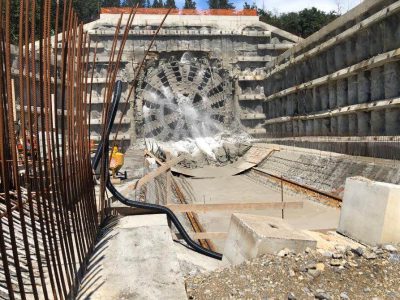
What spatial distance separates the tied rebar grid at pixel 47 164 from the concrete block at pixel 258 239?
194 cm

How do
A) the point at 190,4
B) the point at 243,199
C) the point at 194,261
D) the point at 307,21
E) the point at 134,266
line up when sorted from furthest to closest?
the point at 190,4, the point at 307,21, the point at 243,199, the point at 194,261, the point at 134,266

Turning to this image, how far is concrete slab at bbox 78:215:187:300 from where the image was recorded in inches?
145

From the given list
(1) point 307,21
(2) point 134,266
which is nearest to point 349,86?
(2) point 134,266

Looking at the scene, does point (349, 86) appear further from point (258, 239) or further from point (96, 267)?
point (96, 267)

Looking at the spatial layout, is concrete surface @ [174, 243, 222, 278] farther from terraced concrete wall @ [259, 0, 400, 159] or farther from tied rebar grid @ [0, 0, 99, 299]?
terraced concrete wall @ [259, 0, 400, 159]

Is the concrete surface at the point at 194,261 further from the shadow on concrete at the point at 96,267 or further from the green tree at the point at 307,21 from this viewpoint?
the green tree at the point at 307,21

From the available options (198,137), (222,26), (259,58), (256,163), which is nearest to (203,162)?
(198,137)

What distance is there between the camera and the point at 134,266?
427 centimetres

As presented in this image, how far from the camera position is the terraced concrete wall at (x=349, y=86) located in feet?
42.8

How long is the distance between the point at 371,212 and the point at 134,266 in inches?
163

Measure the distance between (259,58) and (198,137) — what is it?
6.29 meters

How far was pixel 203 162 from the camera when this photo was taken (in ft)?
81.1

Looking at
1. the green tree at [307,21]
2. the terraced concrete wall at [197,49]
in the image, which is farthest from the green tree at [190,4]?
the terraced concrete wall at [197,49]

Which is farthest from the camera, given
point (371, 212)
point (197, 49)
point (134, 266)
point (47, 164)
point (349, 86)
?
point (197, 49)
